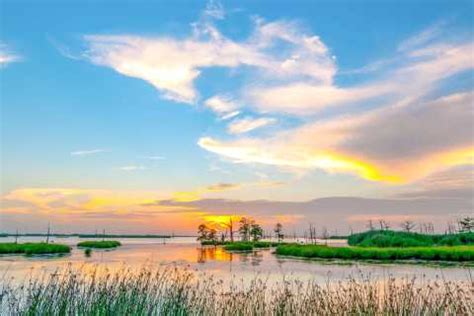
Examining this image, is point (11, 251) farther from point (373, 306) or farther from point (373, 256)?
point (373, 306)

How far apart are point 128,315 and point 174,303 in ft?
2.06

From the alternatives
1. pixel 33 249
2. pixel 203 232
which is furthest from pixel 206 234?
pixel 33 249

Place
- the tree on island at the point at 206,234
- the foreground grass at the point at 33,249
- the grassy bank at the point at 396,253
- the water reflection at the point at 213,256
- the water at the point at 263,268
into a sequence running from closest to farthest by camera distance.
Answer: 1. the water at the point at 263,268
2. the grassy bank at the point at 396,253
3. the water reflection at the point at 213,256
4. the foreground grass at the point at 33,249
5. the tree on island at the point at 206,234

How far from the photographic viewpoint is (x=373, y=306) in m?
6.14

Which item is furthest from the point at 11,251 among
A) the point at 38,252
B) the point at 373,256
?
the point at 373,256

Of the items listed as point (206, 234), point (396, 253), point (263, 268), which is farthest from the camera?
point (206, 234)

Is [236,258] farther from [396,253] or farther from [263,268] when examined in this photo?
[263,268]

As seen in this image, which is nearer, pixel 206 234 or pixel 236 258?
pixel 236 258

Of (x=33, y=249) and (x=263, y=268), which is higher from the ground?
(x=33, y=249)

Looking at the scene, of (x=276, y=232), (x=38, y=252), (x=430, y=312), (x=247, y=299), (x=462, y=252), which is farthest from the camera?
(x=276, y=232)

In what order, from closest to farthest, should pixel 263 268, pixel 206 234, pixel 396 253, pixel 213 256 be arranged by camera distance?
pixel 263 268 → pixel 396 253 → pixel 213 256 → pixel 206 234

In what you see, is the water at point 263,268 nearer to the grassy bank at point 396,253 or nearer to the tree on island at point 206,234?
the grassy bank at point 396,253

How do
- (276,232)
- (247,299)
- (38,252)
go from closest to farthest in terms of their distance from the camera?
(247,299)
(38,252)
(276,232)

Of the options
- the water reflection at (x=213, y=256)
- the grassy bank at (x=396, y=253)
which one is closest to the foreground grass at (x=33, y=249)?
the water reflection at (x=213, y=256)
